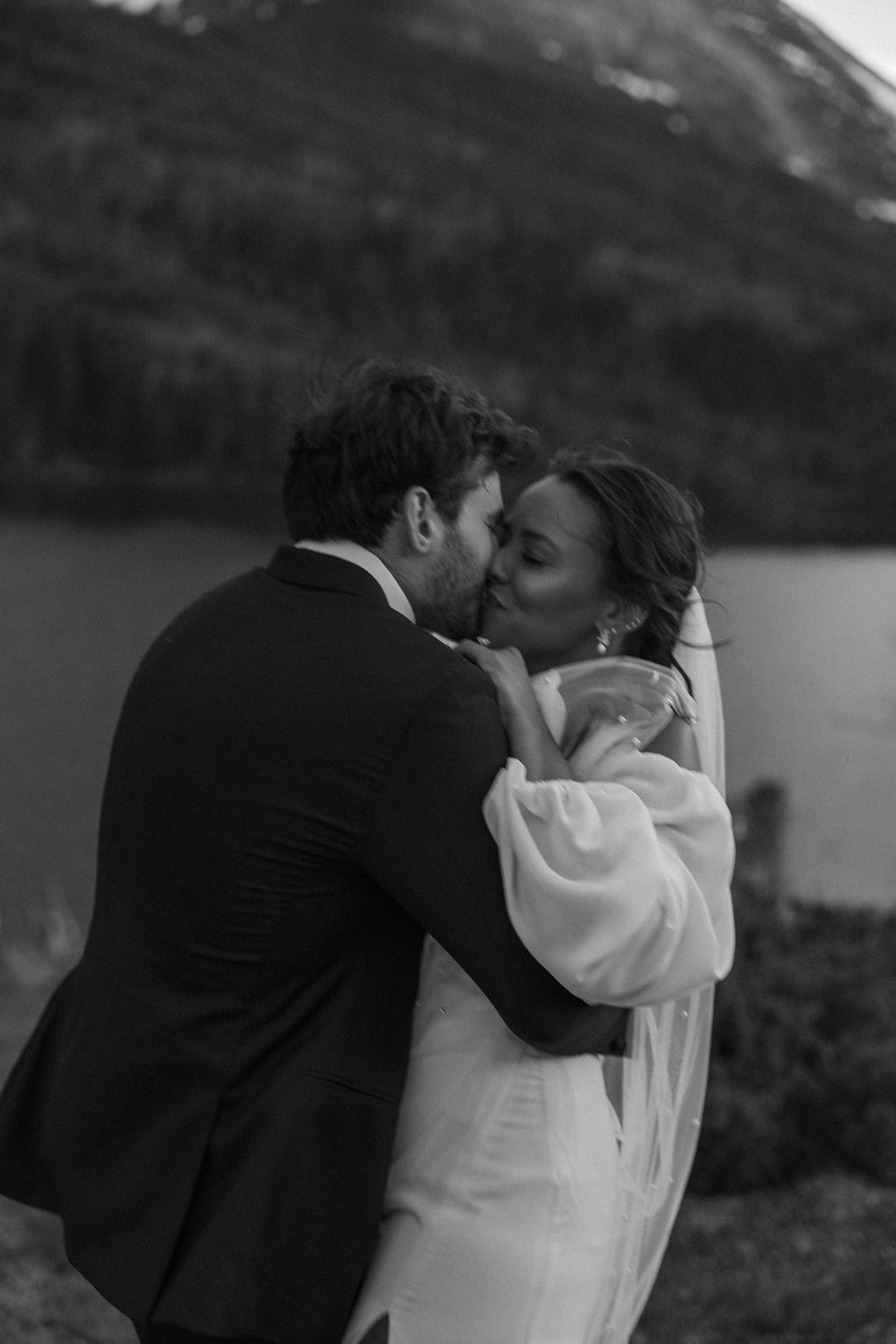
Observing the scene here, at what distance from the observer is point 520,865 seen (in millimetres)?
1075

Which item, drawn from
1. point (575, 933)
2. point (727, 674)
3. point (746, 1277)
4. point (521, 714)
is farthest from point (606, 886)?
point (727, 674)

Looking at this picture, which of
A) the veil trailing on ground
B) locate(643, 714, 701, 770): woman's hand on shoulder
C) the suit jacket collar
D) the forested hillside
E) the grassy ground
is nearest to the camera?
the suit jacket collar

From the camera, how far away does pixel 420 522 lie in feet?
4.09

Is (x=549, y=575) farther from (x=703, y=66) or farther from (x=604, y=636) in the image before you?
(x=703, y=66)

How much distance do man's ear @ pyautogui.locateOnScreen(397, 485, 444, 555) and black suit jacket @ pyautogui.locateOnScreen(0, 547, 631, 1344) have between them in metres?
0.07

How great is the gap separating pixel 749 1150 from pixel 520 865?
246 centimetres

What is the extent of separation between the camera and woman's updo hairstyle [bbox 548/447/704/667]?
1375 mm

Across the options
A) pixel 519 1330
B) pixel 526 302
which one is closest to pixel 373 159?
pixel 526 302

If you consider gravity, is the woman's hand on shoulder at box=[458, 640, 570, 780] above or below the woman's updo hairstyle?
below

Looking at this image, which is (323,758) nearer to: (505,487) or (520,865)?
(520,865)

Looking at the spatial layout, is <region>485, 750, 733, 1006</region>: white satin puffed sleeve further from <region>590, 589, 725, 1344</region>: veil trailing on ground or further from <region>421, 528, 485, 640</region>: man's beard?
<region>590, 589, 725, 1344</region>: veil trailing on ground

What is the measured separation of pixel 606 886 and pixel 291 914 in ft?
0.82

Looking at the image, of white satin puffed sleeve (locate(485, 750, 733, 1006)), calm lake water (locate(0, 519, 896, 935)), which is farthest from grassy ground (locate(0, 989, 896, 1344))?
calm lake water (locate(0, 519, 896, 935))

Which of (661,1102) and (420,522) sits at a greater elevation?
(420,522)
